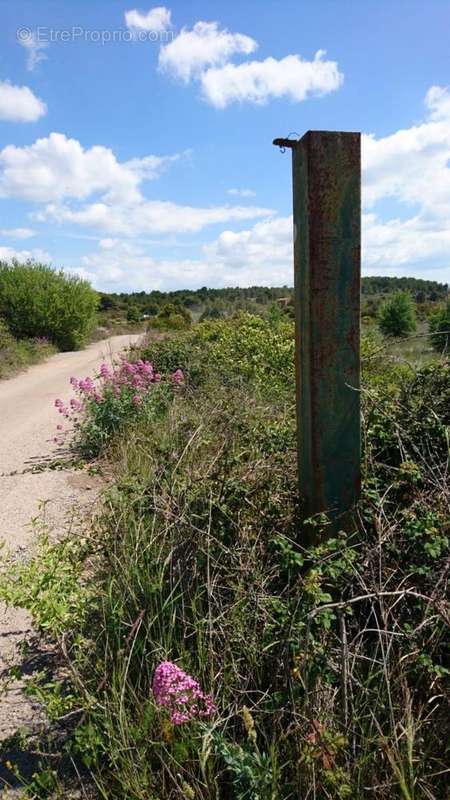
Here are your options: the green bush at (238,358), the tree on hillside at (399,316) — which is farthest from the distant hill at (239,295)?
the green bush at (238,358)

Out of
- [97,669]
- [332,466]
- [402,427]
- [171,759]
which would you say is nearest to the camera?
[171,759]

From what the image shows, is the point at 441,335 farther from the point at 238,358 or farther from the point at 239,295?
the point at 239,295

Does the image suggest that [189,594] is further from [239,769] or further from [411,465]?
[411,465]

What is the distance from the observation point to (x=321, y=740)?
5.18 ft

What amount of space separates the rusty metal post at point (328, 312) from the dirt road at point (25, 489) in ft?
4.98

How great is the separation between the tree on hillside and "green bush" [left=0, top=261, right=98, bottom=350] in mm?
16230

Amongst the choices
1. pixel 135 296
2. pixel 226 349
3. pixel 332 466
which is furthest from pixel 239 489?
pixel 135 296

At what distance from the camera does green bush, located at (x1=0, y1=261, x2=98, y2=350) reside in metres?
23.0

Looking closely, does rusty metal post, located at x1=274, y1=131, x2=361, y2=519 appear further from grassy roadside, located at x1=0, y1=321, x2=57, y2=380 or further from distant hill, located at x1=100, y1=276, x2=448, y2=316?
distant hill, located at x1=100, y1=276, x2=448, y2=316

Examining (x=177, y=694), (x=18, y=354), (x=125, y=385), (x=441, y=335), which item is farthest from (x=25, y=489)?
(x=18, y=354)

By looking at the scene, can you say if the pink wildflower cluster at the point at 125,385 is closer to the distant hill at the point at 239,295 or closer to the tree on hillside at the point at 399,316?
the tree on hillside at the point at 399,316

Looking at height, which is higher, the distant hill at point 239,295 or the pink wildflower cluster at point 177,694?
the distant hill at point 239,295

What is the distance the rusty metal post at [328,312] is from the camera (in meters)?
2.01

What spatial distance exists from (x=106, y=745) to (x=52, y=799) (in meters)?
0.22
